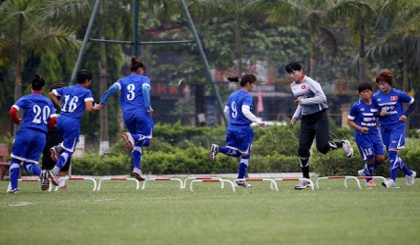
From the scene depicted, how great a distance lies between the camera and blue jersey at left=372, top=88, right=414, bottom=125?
50.5 feet

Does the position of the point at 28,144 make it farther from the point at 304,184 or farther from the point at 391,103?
the point at 391,103

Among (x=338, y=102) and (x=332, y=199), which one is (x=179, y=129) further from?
(x=332, y=199)

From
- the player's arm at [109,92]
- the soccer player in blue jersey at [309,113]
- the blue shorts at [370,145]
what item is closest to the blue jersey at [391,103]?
the blue shorts at [370,145]

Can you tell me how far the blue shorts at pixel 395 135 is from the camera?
1541 cm

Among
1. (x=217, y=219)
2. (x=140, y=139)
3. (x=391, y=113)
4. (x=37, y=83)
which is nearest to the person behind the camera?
(x=217, y=219)

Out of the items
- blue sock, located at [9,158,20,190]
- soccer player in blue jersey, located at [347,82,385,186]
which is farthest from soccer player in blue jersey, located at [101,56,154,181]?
soccer player in blue jersey, located at [347,82,385,186]

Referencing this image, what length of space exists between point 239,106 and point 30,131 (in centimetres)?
353

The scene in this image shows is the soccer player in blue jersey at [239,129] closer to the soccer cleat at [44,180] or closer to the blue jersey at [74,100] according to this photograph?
the blue jersey at [74,100]

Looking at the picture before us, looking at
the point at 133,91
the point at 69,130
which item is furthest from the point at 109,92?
the point at 69,130

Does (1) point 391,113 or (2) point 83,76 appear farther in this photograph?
(2) point 83,76

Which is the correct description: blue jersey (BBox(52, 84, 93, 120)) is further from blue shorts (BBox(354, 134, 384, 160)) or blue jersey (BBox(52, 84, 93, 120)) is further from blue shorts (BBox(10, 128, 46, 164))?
blue shorts (BBox(354, 134, 384, 160))

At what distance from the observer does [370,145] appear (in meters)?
15.6

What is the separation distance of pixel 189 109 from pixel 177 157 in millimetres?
22377

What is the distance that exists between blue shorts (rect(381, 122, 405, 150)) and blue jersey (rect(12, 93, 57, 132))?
18.5 ft
